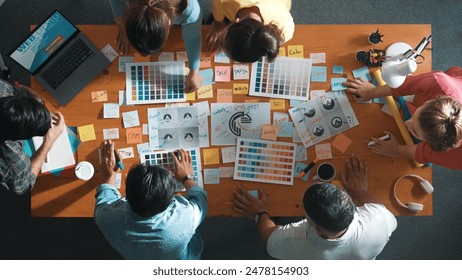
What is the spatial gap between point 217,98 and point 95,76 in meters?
0.57

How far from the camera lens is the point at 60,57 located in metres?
1.93

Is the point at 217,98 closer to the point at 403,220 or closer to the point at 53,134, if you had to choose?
the point at 53,134

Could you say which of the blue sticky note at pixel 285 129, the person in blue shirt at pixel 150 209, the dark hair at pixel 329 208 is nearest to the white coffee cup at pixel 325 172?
the blue sticky note at pixel 285 129

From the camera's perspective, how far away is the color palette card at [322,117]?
196cm

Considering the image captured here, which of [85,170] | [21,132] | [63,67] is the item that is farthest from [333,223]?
[63,67]

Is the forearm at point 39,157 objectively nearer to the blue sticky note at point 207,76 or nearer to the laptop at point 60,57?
the laptop at point 60,57

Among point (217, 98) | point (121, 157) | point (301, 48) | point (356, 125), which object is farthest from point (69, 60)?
point (356, 125)

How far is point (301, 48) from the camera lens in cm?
197

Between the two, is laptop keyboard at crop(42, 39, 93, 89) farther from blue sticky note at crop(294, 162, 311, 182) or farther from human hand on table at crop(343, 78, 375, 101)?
human hand on table at crop(343, 78, 375, 101)

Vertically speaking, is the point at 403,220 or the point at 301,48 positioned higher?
the point at 301,48

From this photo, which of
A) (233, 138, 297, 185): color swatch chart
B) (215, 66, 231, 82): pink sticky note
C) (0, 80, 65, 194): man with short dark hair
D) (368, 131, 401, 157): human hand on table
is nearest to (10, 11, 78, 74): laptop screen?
(0, 80, 65, 194): man with short dark hair

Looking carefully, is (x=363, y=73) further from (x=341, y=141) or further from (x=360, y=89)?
(x=341, y=141)

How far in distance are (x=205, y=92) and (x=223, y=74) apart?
0.12m

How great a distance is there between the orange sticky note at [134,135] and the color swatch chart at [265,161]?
0.46 metres
